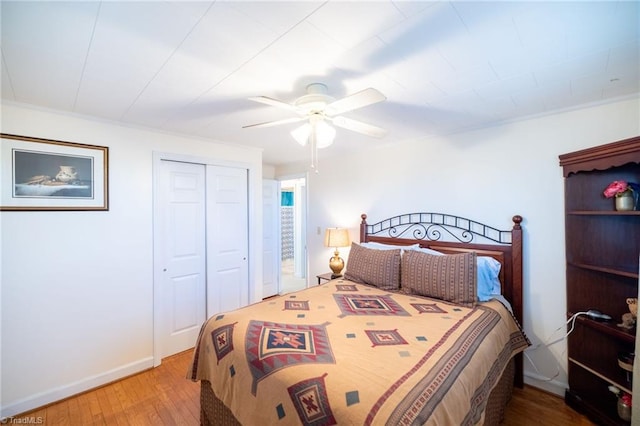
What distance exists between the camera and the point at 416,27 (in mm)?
1185

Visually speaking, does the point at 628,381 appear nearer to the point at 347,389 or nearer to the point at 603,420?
the point at 603,420

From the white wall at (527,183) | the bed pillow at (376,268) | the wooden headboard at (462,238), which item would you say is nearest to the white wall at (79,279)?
the bed pillow at (376,268)

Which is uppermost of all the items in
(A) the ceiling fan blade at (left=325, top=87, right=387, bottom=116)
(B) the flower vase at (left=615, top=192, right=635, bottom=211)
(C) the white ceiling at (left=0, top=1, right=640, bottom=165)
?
(C) the white ceiling at (left=0, top=1, right=640, bottom=165)

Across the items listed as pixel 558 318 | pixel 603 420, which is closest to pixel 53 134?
pixel 558 318

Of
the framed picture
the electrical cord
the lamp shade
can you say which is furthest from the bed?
the framed picture

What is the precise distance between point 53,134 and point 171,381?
2300 mm

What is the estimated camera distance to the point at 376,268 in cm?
265

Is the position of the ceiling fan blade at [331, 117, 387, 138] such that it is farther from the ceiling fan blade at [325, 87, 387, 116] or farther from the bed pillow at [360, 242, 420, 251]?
the bed pillow at [360, 242, 420, 251]

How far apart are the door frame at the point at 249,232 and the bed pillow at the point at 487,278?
2530 mm

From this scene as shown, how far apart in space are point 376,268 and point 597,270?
160 centimetres

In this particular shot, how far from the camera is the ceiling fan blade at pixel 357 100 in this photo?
1378mm

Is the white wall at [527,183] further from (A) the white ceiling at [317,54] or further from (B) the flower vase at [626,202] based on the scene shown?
(B) the flower vase at [626,202]
